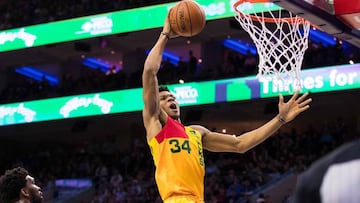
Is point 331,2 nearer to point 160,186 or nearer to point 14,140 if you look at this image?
point 160,186

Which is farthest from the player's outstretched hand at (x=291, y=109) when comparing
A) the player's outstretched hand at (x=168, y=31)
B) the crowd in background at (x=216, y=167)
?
the crowd in background at (x=216, y=167)

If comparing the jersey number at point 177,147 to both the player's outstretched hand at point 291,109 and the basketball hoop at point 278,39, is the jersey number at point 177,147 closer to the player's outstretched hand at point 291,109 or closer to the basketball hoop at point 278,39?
the player's outstretched hand at point 291,109

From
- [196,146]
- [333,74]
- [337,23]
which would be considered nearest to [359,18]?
[337,23]

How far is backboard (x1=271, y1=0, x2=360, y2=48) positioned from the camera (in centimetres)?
518

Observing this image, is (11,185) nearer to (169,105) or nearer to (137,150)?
(169,105)

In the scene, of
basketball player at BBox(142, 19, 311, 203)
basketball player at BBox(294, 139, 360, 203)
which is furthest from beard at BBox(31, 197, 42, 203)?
basketball player at BBox(294, 139, 360, 203)

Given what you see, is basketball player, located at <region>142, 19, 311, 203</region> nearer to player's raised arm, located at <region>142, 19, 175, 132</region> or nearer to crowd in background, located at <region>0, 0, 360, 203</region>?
player's raised arm, located at <region>142, 19, 175, 132</region>

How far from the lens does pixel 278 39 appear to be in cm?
616

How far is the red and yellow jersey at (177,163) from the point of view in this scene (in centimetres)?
357

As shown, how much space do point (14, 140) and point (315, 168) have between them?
2215cm

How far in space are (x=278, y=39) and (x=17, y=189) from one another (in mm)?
3565

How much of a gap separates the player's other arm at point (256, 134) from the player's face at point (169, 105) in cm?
23

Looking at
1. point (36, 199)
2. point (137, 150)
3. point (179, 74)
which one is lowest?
point (137, 150)

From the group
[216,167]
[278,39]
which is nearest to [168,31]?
[278,39]
